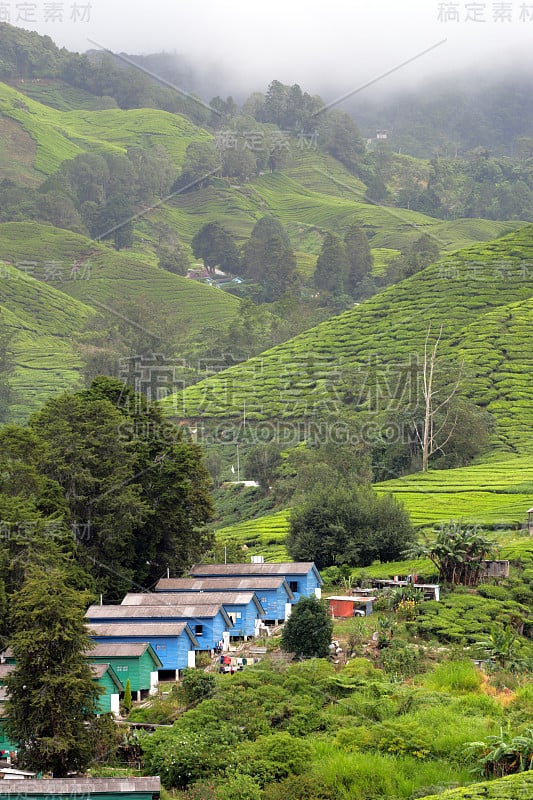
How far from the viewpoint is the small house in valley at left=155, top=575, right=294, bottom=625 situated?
125 feet

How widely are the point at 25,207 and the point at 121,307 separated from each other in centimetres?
3352

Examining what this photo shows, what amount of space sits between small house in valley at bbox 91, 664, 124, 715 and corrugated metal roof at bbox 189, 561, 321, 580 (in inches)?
410

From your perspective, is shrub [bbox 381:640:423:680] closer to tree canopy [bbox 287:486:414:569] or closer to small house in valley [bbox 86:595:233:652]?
small house in valley [bbox 86:595:233:652]

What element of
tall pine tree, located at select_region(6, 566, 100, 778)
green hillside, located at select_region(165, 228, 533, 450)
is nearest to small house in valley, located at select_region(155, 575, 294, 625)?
tall pine tree, located at select_region(6, 566, 100, 778)

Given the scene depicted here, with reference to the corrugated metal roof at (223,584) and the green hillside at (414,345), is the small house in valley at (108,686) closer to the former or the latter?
the corrugated metal roof at (223,584)

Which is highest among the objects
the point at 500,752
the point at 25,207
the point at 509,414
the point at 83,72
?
the point at 83,72

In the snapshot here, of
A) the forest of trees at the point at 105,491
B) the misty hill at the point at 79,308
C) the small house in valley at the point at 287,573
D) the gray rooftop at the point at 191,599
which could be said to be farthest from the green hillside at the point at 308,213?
the gray rooftop at the point at 191,599

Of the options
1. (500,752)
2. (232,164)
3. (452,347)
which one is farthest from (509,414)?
(232,164)

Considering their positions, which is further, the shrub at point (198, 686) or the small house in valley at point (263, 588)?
the small house in valley at point (263, 588)

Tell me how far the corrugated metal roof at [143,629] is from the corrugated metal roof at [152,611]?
0.72 metres

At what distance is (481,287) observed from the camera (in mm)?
86000

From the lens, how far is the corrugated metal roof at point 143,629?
106 ft

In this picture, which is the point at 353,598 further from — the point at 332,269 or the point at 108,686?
the point at 332,269

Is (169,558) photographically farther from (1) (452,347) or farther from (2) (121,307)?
(2) (121,307)
